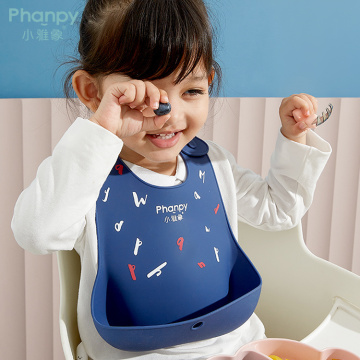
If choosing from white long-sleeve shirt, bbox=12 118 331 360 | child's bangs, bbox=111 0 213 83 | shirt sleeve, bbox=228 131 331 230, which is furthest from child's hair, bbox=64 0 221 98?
shirt sleeve, bbox=228 131 331 230

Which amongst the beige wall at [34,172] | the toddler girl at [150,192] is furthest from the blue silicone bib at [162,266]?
the beige wall at [34,172]

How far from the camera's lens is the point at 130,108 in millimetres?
701

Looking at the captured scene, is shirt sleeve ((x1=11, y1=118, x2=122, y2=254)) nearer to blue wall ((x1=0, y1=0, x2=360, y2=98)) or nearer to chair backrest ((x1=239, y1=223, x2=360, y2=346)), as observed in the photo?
chair backrest ((x1=239, y1=223, x2=360, y2=346))

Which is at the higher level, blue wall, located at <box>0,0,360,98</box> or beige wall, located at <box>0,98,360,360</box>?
blue wall, located at <box>0,0,360,98</box>

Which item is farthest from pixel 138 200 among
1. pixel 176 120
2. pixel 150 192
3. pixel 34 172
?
pixel 34 172

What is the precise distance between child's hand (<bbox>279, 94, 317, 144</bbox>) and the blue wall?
1.39ft

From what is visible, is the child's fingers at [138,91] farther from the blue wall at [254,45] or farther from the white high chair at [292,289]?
the blue wall at [254,45]

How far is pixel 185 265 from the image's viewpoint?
79 cm

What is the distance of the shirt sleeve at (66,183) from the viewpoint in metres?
0.65

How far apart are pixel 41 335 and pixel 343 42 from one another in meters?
1.08

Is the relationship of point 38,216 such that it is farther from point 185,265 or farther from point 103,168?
point 185,265

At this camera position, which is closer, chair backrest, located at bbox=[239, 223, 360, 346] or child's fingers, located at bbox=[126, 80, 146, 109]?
child's fingers, located at bbox=[126, 80, 146, 109]

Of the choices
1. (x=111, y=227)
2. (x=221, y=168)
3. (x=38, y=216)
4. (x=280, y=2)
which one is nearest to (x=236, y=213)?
(x=221, y=168)

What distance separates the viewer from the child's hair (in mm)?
698
